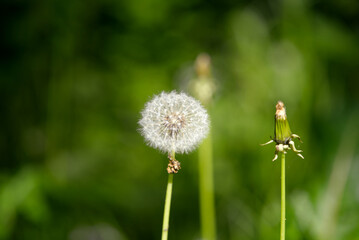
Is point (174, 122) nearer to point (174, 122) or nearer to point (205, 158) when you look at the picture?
point (174, 122)

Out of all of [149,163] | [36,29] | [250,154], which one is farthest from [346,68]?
[36,29]

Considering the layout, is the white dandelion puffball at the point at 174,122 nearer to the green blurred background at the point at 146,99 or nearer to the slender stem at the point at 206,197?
the slender stem at the point at 206,197

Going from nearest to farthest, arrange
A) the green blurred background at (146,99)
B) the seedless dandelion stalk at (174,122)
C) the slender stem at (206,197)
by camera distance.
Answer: the seedless dandelion stalk at (174,122) < the slender stem at (206,197) < the green blurred background at (146,99)

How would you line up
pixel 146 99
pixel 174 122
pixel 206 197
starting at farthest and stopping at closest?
pixel 146 99 < pixel 206 197 < pixel 174 122

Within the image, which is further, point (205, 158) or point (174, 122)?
point (205, 158)

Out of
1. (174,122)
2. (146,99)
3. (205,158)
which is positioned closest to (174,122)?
(174,122)

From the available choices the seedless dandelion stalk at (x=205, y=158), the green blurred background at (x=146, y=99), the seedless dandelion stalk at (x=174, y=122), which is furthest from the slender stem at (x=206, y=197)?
the seedless dandelion stalk at (x=174, y=122)

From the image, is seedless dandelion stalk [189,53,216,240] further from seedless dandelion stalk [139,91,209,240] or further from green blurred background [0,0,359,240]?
seedless dandelion stalk [139,91,209,240]
